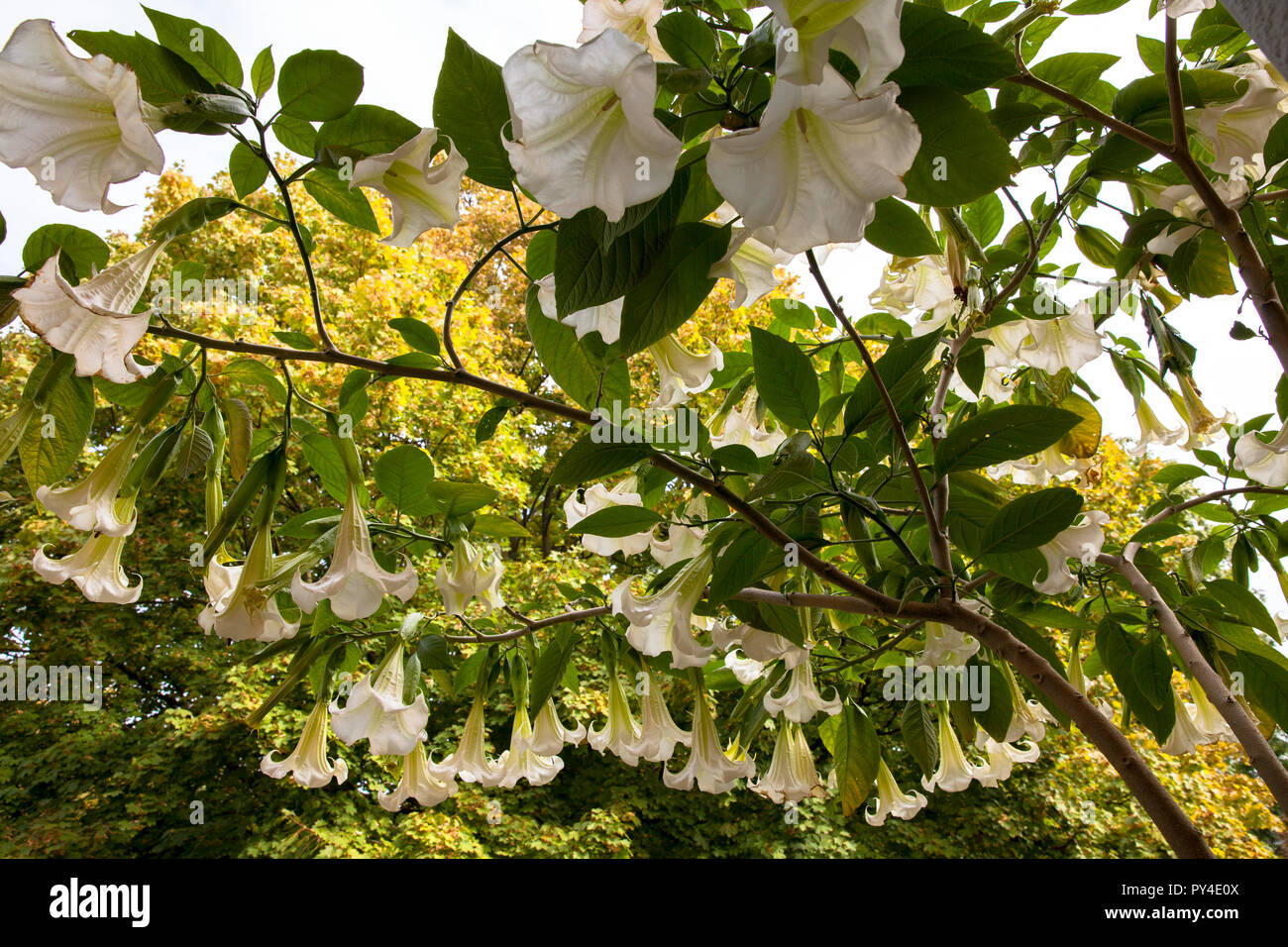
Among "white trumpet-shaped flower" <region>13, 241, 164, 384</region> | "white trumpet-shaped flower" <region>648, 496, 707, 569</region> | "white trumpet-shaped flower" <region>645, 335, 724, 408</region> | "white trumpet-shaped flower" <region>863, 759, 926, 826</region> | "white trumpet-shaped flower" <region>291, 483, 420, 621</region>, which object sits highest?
"white trumpet-shaped flower" <region>645, 335, 724, 408</region>

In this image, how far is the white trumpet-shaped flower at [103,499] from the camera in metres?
0.85

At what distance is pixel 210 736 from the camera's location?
5.22 m

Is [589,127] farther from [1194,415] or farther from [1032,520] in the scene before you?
[1194,415]

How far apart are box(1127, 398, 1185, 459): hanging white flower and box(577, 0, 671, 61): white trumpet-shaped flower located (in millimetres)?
1229

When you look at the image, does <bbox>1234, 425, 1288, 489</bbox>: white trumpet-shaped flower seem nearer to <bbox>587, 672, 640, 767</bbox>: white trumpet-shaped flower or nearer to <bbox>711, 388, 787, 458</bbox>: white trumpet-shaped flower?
<bbox>711, 388, 787, 458</bbox>: white trumpet-shaped flower

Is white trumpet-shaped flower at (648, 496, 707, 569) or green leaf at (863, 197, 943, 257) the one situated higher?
green leaf at (863, 197, 943, 257)

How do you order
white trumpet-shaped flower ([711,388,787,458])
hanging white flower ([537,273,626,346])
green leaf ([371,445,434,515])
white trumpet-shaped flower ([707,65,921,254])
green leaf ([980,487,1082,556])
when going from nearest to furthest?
1. white trumpet-shaped flower ([707,65,921,254])
2. hanging white flower ([537,273,626,346])
3. green leaf ([980,487,1082,556])
4. green leaf ([371,445,434,515])
5. white trumpet-shaped flower ([711,388,787,458])

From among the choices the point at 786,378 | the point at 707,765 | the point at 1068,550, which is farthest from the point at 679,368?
the point at 707,765

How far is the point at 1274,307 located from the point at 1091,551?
0.38 m

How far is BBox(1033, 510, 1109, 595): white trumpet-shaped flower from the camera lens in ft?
3.23

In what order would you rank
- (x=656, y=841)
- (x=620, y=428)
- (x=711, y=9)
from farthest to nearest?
(x=656, y=841)
(x=620, y=428)
(x=711, y=9)

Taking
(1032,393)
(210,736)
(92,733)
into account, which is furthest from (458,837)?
(1032,393)

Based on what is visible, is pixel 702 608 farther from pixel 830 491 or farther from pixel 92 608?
pixel 92 608

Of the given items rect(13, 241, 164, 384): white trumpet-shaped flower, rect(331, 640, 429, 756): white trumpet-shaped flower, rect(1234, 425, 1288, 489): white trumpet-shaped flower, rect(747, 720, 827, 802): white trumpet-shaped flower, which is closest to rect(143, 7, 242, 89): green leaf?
rect(13, 241, 164, 384): white trumpet-shaped flower
